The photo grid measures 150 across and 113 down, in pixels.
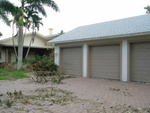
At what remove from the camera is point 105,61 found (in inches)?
452

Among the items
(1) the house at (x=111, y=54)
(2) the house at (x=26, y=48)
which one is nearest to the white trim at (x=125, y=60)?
(1) the house at (x=111, y=54)

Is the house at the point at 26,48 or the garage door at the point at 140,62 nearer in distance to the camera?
the garage door at the point at 140,62

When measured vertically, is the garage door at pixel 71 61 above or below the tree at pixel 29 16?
below

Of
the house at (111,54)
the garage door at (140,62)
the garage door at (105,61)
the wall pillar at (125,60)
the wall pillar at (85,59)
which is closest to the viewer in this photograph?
the garage door at (140,62)

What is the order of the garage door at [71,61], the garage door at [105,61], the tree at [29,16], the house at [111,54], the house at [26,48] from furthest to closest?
the house at [26,48]
the tree at [29,16]
the garage door at [71,61]
the garage door at [105,61]
the house at [111,54]

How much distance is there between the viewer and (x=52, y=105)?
16.3 feet

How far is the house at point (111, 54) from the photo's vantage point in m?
9.72

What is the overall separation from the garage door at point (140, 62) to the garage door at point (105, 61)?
3.24ft

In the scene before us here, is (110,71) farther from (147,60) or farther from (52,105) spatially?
(52,105)

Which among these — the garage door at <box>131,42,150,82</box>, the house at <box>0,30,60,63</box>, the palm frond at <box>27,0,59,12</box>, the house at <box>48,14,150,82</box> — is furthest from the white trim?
the house at <box>0,30,60,63</box>

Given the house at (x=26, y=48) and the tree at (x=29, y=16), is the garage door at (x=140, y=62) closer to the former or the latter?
the tree at (x=29, y=16)

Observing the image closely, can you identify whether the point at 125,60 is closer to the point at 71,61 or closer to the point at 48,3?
the point at 71,61

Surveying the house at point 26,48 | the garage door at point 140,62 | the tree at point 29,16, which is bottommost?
the garage door at point 140,62

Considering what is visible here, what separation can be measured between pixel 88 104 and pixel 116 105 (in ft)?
2.76
